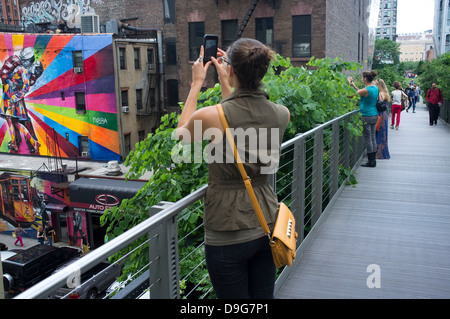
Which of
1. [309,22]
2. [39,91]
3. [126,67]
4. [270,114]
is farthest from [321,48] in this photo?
[270,114]

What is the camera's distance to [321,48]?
83.3 feet

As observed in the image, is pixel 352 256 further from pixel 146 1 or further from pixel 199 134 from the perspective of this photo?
pixel 146 1

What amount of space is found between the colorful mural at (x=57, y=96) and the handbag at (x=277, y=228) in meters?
29.4

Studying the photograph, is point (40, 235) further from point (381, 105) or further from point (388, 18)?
point (388, 18)

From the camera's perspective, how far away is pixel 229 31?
27125 millimetres

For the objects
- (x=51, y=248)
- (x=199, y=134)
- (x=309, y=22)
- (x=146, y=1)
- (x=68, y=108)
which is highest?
(x=146, y=1)

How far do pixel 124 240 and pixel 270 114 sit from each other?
3.26ft

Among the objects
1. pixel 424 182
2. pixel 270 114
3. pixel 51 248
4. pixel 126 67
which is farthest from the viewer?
pixel 126 67

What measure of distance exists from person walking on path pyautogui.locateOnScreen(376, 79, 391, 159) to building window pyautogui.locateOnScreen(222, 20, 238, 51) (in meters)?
17.5

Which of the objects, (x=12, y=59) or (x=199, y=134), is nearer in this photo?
(x=199, y=134)

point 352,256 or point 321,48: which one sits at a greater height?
point 321,48

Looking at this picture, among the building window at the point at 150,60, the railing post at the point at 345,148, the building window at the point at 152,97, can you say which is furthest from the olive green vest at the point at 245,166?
the building window at the point at 150,60

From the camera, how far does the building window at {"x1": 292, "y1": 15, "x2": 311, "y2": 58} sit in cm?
2564

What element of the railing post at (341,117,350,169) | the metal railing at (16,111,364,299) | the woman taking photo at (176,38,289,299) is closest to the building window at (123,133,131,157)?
the metal railing at (16,111,364,299)
